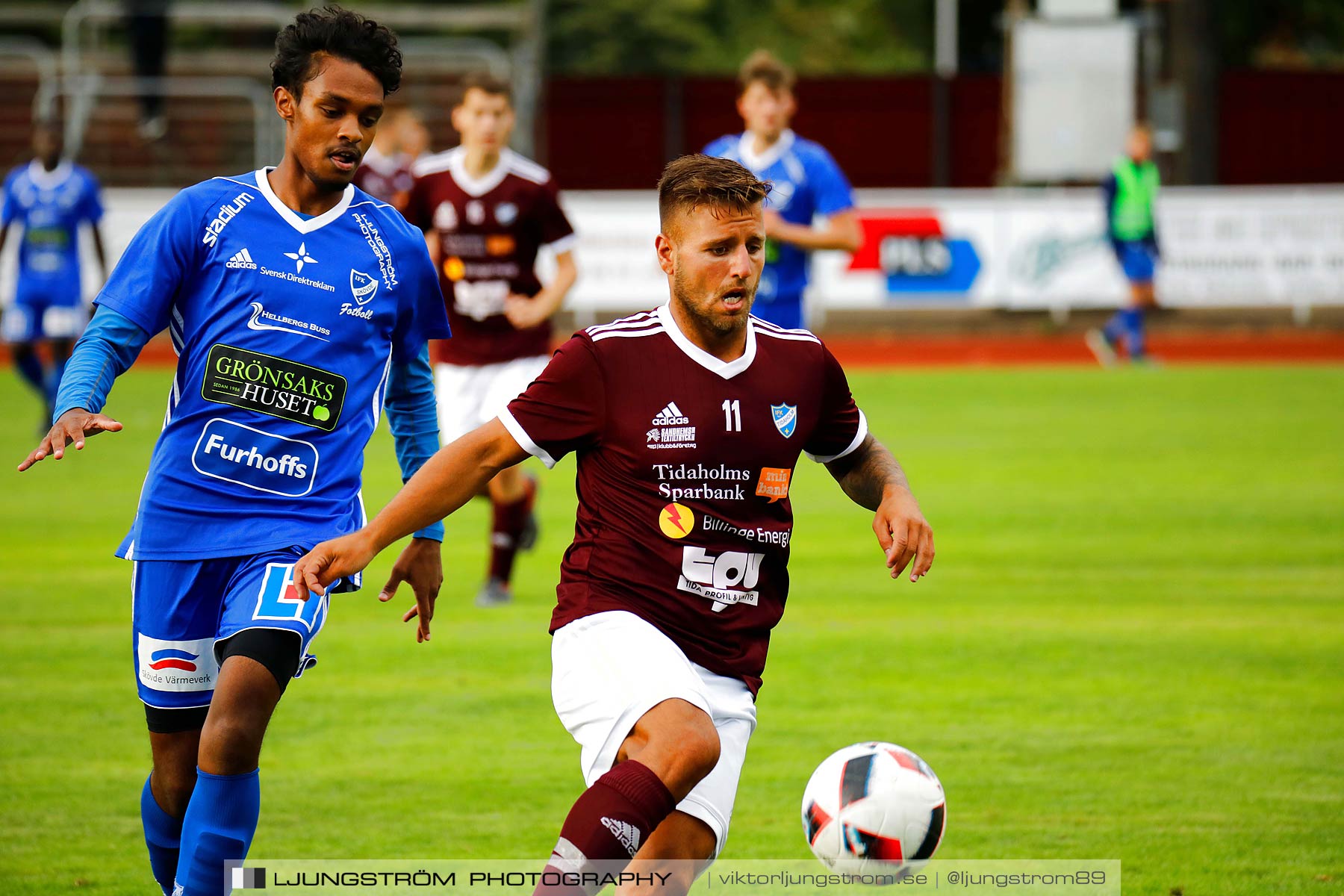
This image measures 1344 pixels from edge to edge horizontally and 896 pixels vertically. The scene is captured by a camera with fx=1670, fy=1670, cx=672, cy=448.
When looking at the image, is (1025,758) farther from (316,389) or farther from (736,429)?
(316,389)

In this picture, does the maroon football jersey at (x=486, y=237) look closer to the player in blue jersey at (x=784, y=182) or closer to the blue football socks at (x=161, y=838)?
the player in blue jersey at (x=784, y=182)

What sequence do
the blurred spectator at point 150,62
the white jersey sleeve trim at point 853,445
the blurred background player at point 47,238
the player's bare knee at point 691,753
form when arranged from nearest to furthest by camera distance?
the player's bare knee at point 691,753 → the white jersey sleeve trim at point 853,445 → the blurred background player at point 47,238 → the blurred spectator at point 150,62

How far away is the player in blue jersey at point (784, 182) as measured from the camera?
9359 millimetres

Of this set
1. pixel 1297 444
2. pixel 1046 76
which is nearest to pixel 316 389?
pixel 1297 444

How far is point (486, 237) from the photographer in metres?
9.02

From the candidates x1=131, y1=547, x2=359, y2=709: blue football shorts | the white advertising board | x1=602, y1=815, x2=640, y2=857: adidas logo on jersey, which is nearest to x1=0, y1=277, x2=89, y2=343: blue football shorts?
the white advertising board

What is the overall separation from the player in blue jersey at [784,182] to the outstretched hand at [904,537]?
5.37m

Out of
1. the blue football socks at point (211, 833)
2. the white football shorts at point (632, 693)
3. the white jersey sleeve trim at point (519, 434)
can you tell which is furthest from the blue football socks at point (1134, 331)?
the blue football socks at point (211, 833)

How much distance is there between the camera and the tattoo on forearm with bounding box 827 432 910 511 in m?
4.29

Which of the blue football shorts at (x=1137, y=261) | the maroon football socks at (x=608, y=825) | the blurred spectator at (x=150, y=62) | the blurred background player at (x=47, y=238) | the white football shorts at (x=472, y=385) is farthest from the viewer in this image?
the blurred spectator at (x=150, y=62)

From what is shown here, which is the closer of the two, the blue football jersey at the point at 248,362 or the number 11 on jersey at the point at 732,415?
the number 11 on jersey at the point at 732,415

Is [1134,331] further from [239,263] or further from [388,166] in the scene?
[239,263]

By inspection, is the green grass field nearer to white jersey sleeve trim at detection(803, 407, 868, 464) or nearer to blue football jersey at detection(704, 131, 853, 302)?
white jersey sleeve trim at detection(803, 407, 868, 464)

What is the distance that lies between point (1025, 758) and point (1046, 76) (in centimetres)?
2200
